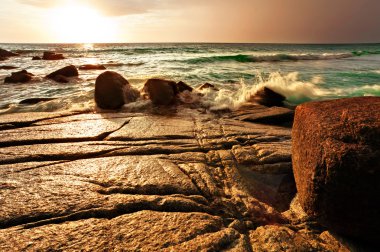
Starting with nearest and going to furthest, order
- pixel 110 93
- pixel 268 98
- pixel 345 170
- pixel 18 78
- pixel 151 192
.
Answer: pixel 345 170
pixel 151 192
pixel 110 93
pixel 268 98
pixel 18 78

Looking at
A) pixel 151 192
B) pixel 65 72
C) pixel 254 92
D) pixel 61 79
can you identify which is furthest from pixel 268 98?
pixel 65 72

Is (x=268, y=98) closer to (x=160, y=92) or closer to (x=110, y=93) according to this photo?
(x=160, y=92)

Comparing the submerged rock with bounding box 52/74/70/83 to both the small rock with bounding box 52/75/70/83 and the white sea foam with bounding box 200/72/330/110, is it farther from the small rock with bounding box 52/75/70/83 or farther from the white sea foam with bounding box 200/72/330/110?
the white sea foam with bounding box 200/72/330/110

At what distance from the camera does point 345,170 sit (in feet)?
5.72

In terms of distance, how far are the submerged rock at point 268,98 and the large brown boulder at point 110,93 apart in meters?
3.38

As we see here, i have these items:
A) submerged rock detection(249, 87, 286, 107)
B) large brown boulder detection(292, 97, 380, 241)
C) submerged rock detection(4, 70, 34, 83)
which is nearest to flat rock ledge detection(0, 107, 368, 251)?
large brown boulder detection(292, 97, 380, 241)

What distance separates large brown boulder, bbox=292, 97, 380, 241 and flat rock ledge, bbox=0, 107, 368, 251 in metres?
0.17

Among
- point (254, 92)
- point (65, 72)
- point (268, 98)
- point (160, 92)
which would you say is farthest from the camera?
point (65, 72)

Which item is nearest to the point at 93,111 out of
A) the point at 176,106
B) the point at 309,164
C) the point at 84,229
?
the point at 176,106

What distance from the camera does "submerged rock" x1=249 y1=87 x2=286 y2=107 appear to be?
7.10 metres

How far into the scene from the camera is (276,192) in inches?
100

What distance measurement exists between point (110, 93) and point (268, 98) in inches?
165

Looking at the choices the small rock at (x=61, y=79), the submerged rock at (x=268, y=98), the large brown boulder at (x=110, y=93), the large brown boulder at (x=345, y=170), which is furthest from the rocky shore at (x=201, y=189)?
the small rock at (x=61, y=79)

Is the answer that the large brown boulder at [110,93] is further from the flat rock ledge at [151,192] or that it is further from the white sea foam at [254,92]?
the flat rock ledge at [151,192]
